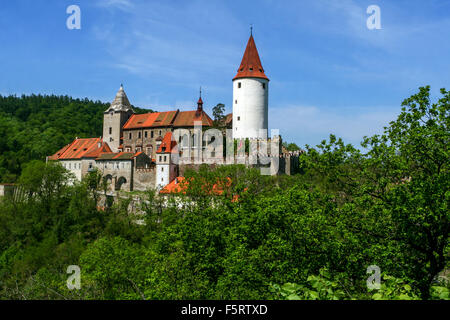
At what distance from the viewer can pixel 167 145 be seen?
57.2 metres

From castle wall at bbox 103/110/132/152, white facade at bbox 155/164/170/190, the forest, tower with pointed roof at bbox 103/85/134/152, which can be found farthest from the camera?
tower with pointed roof at bbox 103/85/134/152

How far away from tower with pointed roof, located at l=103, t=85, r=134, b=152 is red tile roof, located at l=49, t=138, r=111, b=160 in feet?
4.44

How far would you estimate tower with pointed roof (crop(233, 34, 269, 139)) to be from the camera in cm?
5641

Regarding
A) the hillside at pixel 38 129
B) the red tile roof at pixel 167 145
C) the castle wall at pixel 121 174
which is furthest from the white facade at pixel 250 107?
the hillside at pixel 38 129

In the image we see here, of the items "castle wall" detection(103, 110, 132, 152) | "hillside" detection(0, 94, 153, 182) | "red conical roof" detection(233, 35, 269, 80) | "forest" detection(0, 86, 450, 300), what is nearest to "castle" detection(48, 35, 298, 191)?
"red conical roof" detection(233, 35, 269, 80)

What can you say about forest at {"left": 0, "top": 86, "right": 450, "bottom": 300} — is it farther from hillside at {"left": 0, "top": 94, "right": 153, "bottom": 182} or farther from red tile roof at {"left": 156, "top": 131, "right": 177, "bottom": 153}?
hillside at {"left": 0, "top": 94, "right": 153, "bottom": 182}

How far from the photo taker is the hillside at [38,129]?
90312mm

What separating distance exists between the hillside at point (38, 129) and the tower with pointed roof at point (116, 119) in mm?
27504

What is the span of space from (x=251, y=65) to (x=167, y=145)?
1602 cm

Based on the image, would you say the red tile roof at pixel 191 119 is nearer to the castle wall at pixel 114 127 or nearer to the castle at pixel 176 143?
the castle at pixel 176 143

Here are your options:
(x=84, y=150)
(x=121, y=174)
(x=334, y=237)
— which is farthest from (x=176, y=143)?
(x=334, y=237)

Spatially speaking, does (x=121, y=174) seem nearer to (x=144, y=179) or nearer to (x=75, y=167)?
(x=144, y=179)
